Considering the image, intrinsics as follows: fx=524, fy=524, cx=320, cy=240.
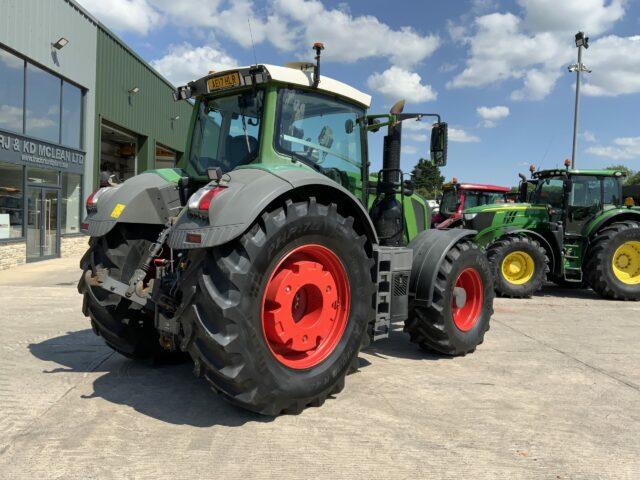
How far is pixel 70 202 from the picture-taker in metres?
14.8

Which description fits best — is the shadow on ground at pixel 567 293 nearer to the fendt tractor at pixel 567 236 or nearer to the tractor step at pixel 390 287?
the fendt tractor at pixel 567 236

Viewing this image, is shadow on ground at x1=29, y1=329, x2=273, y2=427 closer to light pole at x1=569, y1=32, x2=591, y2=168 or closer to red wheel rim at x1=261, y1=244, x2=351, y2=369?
red wheel rim at x1=261, y1=244, x2=351, y2=369

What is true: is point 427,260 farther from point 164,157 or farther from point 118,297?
point 164,157

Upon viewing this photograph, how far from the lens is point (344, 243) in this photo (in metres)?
3.69

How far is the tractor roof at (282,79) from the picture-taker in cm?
381

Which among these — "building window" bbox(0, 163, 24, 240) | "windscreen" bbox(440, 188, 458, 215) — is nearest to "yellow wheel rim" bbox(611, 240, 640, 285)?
"windscreen" bbox(440, 188, 458, 215)

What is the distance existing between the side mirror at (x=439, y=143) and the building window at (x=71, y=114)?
12.3 metres

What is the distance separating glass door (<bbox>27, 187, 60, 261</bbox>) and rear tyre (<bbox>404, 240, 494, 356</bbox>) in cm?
1120

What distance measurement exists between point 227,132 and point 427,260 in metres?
2.12

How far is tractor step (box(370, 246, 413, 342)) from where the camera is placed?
4191 mm

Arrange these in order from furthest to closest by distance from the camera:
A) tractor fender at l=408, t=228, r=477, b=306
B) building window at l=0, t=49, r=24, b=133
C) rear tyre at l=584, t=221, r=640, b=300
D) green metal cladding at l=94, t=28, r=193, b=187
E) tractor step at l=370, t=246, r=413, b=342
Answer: green metal cladding at l=94, t=28, r=193, b=187
building window at l=0, t=49, r=24, b=133
rear tyre at l=584, t=221, r=640, b=300
tractor fender at l=408, t=228, r=477, b=306
tractor step at l=370, t=246, r=413, b=342

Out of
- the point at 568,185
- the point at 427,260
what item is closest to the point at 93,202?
the point at 427,260

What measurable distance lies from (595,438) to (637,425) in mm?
476

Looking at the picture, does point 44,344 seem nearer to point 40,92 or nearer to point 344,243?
point 344,243
